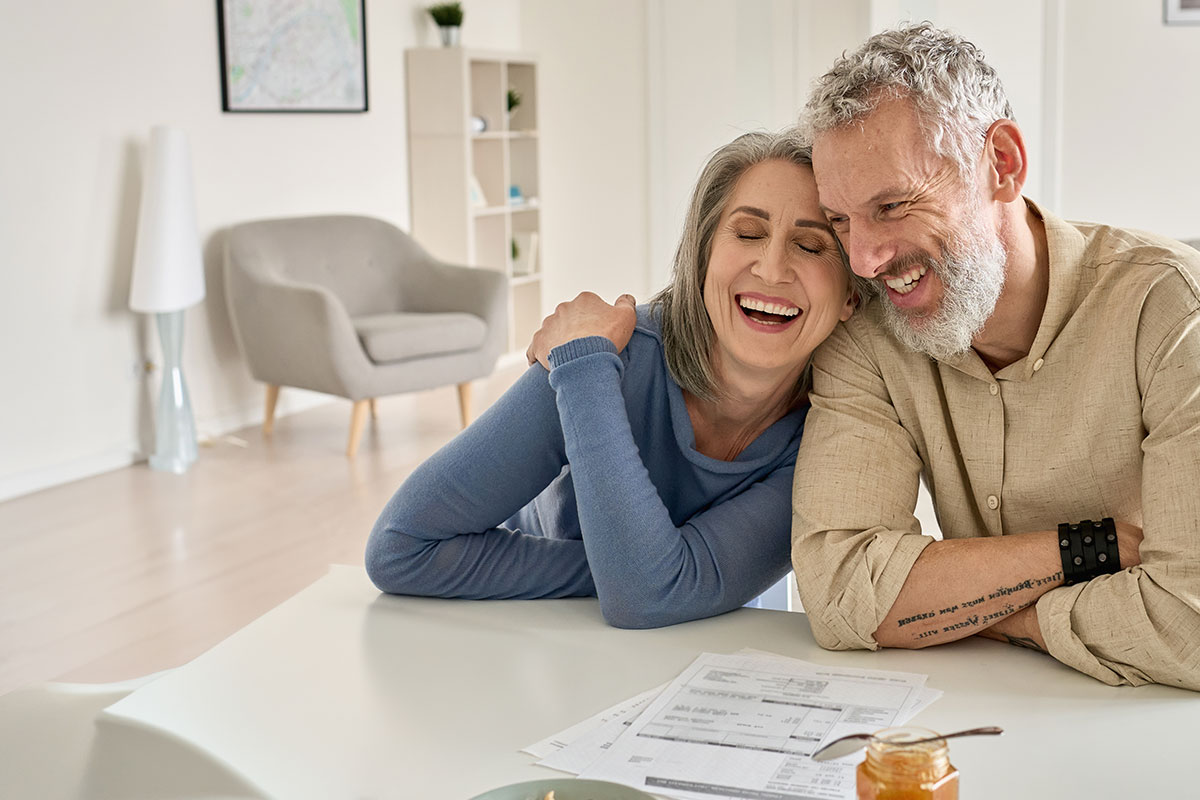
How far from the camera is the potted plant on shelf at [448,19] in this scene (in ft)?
21.9

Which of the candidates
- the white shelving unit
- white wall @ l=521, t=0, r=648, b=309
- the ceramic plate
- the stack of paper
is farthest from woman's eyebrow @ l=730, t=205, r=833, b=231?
the white shelving unit

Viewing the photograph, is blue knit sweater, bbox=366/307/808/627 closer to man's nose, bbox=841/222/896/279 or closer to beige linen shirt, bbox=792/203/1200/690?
beige linen shirt, bbox=792/203/1200/690

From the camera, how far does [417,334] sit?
210 inches

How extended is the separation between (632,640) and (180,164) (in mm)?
4141

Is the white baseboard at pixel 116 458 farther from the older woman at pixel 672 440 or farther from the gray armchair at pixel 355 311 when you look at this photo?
the older woman at pixel 672 440

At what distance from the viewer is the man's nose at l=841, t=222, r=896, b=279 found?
4.69 feet

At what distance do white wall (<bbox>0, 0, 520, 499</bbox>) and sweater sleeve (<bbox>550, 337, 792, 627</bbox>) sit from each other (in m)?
3.73

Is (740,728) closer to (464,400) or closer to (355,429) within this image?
(355,429)

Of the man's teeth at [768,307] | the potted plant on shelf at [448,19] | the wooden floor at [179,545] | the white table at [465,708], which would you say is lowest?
the wooden floor at [179,545]

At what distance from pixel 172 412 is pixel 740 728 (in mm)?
4220

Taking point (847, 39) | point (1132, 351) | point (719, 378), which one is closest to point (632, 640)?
point (719, 378)

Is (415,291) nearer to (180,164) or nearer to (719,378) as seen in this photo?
(180,164)

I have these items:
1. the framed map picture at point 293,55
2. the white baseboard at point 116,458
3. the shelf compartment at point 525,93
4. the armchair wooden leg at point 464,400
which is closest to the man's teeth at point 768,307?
the white baseboard at point 116,458

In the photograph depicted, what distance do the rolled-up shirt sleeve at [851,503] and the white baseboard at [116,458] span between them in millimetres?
3872
